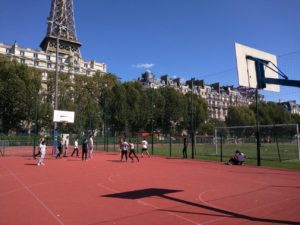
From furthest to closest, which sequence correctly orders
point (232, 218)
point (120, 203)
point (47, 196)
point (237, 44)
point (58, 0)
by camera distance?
point (58, 0) → point (237, 44) → point (47, 196) → point (120, 203) → point (232, 218)

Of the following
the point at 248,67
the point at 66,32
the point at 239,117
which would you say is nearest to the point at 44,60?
the point at 66,32

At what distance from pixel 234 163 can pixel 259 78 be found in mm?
12192

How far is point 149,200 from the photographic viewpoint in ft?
32.6

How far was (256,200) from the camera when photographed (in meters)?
9.88

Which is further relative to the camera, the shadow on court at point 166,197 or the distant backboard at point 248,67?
the distant backboard at point 248,67

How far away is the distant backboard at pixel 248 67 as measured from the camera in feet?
37.4

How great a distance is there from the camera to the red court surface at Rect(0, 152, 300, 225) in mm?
7781

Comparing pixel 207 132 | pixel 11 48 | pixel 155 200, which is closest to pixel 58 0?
pixel 11 48

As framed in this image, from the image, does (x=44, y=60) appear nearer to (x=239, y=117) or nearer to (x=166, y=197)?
(x=239, y=117)

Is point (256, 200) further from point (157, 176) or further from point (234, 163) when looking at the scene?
point (234, 163)

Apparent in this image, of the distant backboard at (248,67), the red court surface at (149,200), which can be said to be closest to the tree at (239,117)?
the red court surface at (149,200)

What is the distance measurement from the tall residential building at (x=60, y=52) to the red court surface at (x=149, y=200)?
73.1 metres

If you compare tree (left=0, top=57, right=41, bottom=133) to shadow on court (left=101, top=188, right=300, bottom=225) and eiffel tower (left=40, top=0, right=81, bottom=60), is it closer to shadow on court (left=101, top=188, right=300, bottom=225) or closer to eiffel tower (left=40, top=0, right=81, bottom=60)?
eiffel tower (left=40, top=0, right=81, bottom=60)

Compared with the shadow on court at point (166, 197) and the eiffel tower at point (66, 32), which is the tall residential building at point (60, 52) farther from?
the shadow on court at point (166, 197)
